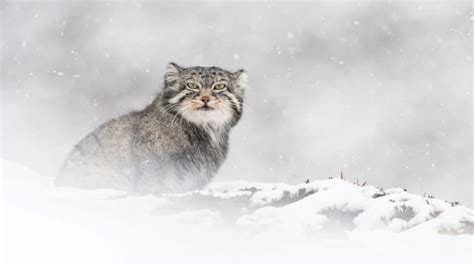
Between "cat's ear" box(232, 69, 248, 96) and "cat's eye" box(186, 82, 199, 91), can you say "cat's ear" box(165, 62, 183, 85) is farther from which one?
"cat's ear" box(232, 69, 248, 96)

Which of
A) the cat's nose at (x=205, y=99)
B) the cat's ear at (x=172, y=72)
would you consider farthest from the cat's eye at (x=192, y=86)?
the cat's ear at (x=172, y=72)

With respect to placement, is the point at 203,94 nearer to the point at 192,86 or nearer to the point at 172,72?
the point at 192,86

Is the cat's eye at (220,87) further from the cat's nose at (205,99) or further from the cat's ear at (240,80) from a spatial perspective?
the cat's ear at (240,80)

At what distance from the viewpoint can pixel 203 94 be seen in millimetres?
13594

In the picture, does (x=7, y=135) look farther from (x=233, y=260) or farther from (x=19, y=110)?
(x=233, y=260)

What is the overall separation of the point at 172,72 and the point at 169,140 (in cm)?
129

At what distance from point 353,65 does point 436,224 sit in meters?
42.2

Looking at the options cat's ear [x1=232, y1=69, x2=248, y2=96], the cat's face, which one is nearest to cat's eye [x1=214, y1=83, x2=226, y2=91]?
the cat's face

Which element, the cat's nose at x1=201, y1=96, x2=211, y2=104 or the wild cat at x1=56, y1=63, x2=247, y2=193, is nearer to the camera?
the wild cat at x1=56, y1=63, x2=247, y2=193

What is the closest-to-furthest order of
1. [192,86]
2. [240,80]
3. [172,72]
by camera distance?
1. [192,86]
2. [172,72]
3. [240,80]

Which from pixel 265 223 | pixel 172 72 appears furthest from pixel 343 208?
pixel 172 72

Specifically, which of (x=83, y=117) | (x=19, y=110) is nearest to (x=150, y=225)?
(x=83, y=117)

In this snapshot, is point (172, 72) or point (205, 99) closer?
point (205, 99)

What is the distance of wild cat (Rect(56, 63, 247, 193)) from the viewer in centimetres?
1316
